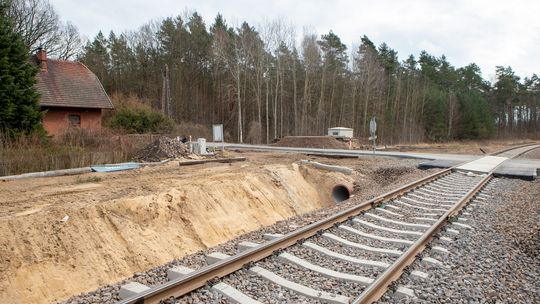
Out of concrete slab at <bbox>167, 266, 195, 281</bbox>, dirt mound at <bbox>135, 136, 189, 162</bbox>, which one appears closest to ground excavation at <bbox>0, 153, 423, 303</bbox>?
concrete slab at <bbox>167, 266, 195, 281</bbox>

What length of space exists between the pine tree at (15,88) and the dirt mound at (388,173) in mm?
15035

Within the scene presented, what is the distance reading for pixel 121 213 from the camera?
8883 mm

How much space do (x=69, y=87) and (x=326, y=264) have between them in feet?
92.5

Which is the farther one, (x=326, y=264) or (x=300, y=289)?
(x=326, y=264)

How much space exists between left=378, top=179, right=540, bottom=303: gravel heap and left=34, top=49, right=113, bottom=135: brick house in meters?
25.1

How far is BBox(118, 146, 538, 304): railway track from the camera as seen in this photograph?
4.50 meters

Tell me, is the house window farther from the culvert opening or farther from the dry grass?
the culvert opening

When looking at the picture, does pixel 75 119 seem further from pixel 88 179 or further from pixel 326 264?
pixel 326 264

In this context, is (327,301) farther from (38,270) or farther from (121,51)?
(121,51)

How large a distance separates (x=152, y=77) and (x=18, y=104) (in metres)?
35.2

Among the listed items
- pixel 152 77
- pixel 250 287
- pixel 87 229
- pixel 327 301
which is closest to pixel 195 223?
pixel 87 229

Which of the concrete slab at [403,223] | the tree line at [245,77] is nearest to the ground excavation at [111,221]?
the concrete slab at [403,223]

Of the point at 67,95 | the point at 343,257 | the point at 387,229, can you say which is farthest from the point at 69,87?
the point at 343,257

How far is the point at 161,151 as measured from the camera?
19.2 m
